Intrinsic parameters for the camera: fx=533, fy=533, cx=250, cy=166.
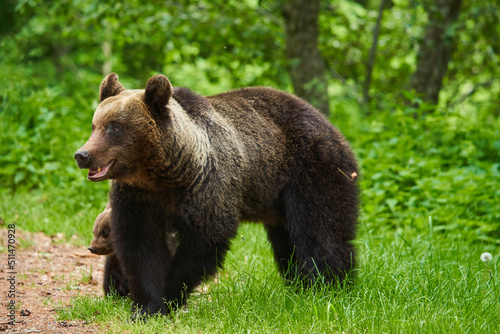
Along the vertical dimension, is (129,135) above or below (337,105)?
above

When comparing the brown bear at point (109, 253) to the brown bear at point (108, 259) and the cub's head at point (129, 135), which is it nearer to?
the brown bear at point (108, 259)

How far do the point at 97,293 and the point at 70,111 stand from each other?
6095 mm

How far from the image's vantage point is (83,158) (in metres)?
3.62

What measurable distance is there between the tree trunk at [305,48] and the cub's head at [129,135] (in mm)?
5524

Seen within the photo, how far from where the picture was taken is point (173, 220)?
4098 millimetres

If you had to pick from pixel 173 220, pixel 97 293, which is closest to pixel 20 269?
pixel 97 293

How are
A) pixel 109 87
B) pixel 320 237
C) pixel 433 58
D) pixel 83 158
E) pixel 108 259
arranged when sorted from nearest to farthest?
pixel 83 158 < pixel 109 87 < pixel 320 237 < pixel 108 259 < pixel 433 58

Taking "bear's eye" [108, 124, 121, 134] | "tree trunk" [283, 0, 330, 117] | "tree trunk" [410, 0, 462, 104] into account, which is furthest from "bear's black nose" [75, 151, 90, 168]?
"tree trunk" [410, 0, 462, 104]

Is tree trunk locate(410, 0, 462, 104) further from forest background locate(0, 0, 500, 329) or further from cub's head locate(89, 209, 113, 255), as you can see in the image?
cub's head locate(89, 209, 113, 255)

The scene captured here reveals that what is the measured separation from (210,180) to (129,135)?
0.71 meters

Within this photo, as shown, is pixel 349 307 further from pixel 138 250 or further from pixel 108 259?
pixel 108 259

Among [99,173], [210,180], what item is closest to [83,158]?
[99,173]

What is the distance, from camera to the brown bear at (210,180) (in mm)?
3873

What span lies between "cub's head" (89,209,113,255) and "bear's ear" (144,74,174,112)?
131 centimetres
